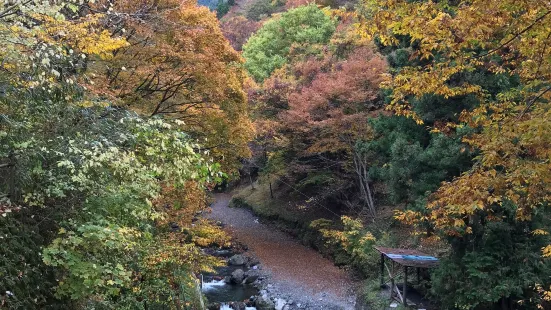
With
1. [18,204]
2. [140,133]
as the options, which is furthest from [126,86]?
[18,204]

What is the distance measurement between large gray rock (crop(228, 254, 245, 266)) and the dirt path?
86 cm

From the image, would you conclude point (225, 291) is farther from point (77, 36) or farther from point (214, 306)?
point (77, 36)

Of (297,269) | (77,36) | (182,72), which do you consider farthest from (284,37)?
(77,36)

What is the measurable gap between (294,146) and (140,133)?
1489cm

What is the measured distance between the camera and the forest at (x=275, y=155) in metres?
Answer: 4.70

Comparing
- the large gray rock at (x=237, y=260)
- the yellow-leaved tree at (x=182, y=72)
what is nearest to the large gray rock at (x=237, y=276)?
the large gray rock at (x=237, y=260)

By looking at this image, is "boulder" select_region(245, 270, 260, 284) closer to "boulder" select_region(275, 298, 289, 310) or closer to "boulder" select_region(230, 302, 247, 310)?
"boulder" select_region(230, 302, 247, 310)

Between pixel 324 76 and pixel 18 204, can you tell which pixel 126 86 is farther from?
pixel 324 76

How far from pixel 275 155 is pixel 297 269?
6.50m

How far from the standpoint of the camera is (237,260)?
20.0 m

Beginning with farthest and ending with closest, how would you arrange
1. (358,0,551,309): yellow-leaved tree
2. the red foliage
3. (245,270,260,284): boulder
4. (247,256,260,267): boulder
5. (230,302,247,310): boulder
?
(247,256,260,267): boulder → (245,270,260,284): boulder → the red foliage → (230,302,247,310): boulder → (358,0,551,309): yellow-leaved tree

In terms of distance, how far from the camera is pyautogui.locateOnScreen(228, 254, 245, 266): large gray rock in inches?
780

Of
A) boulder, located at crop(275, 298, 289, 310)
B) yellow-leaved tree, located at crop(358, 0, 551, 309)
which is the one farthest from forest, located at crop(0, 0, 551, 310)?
boulder, located at crop(275, 298, 289, 310)

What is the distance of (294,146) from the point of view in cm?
2020
